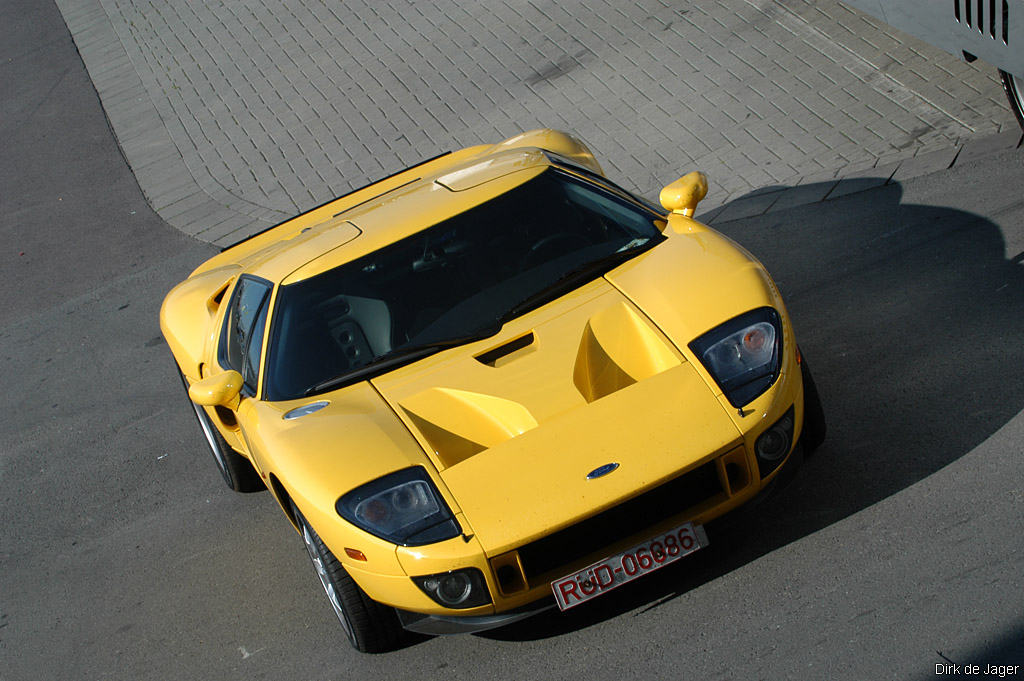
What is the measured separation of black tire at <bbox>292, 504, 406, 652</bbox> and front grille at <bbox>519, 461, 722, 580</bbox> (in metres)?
0.72

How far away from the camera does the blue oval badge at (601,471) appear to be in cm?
333

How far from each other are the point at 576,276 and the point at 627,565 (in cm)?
128

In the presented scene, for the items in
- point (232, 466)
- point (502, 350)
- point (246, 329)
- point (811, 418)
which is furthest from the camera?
point (232, 466)

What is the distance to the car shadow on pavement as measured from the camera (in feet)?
12.8

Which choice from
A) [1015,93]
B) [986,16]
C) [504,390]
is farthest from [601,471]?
[1015,93]

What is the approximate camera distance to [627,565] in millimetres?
3381

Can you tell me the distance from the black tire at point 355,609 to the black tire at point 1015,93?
4.89 metres

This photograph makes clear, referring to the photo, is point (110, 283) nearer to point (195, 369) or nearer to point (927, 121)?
point (195, 369)

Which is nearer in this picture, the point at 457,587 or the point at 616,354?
the point at 457,587

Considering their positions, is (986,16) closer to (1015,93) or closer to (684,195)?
(1015,93)

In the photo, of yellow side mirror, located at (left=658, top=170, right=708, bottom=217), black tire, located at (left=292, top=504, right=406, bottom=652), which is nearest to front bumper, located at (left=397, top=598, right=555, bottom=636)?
black tire, located at (left=292, top=504, right=406, bottom=652)

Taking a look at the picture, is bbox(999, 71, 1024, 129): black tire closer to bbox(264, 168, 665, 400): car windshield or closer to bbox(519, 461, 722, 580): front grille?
bbox(264, 168, 665, 400): car windshield

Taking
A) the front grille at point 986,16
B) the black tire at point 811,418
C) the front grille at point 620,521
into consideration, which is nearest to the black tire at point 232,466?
the front grille at point 620,521

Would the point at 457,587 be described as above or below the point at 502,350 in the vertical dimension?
below
